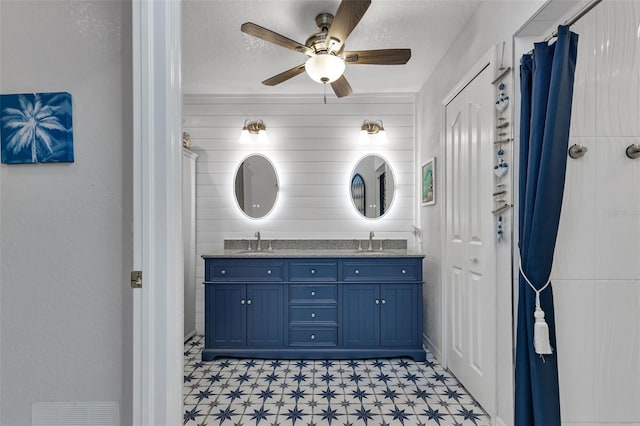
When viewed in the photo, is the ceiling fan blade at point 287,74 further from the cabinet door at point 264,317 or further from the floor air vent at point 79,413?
the floor air vent at point 79,413

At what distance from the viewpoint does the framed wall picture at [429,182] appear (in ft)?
9.54

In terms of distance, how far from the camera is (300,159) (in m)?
3.48

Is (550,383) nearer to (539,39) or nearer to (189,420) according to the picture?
(539,39)

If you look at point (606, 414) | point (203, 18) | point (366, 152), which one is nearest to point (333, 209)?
point (366, 152)

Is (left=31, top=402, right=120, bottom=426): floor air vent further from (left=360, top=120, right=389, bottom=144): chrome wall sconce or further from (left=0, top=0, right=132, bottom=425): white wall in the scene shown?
(left=360, top=120, right=389, bottom=144): chrome wall sconce

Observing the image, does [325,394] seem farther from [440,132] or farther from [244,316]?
[440,132]

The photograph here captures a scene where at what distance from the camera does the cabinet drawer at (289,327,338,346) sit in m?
2.85

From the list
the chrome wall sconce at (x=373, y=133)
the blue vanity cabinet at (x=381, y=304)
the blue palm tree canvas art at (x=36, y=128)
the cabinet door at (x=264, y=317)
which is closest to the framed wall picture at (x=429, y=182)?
the chrome wall sconce at (x=373, y=133)

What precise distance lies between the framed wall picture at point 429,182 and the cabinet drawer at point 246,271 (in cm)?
142

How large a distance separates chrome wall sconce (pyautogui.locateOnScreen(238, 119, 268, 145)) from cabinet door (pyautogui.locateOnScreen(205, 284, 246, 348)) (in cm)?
147

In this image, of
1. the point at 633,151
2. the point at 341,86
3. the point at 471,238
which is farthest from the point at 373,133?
the point at 633,151

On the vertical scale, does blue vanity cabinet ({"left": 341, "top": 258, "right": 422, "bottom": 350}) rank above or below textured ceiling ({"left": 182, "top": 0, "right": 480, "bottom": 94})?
below

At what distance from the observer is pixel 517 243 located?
5.48ft

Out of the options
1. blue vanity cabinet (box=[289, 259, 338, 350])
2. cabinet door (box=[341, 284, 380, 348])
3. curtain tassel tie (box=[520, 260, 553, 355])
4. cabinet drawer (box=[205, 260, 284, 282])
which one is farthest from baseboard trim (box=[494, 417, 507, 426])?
cabinet drawer (box=[205, 260, 284, 282])
